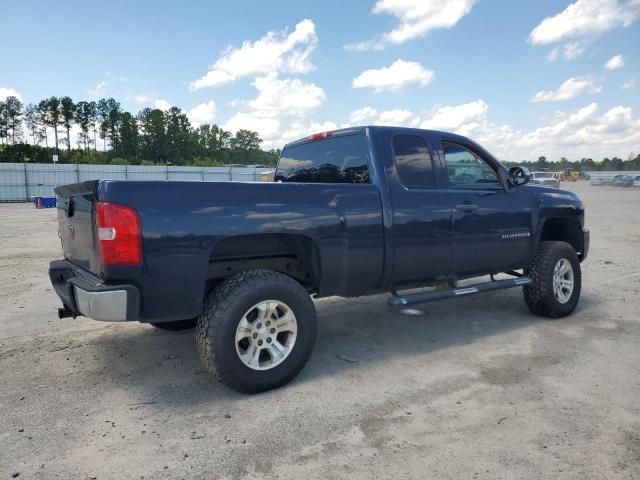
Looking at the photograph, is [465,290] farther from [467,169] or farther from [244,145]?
[244,145]

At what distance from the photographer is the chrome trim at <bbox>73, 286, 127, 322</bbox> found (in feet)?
9.41

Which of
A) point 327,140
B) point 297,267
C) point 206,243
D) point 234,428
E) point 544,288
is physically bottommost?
point 234,428

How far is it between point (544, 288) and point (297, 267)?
2794 millimetres

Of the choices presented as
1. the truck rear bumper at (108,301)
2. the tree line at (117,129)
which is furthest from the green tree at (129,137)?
the truck rear bumper at (108,301)

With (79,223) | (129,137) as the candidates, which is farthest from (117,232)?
(129,137)

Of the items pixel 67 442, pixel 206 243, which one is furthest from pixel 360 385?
pixel 67 442

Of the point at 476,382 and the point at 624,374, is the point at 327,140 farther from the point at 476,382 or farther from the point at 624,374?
the point at 624,374

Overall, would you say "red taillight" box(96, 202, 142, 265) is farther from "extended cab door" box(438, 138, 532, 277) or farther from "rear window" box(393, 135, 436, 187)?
"extended cab door" box(438, 138, 532, 277)

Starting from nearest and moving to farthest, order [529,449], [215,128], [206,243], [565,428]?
[529,449], [565,428], [206,243], [215,128]

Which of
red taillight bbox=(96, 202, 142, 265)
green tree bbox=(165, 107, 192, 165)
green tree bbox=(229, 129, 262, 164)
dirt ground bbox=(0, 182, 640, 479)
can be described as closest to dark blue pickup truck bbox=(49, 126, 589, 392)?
red taillight bbox=(96, 202, 142, 265)

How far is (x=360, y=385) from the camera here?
354cm

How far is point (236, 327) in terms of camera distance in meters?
3.23

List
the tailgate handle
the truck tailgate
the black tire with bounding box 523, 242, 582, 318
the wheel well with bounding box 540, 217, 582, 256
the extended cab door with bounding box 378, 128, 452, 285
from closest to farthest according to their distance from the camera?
1. the truck tailgate
2. the tailgate handle
3. the extended cab door with bounding box 378, 128, 452, 285
4. the black tire with bounding box 523, 242, 582, 318
5. the wheel well with bounding box 540, 217, 582, 256

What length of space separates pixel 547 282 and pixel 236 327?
11.5 feet
